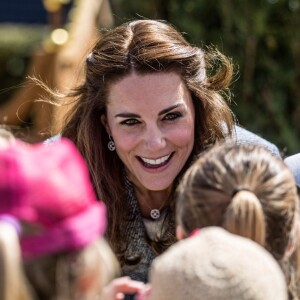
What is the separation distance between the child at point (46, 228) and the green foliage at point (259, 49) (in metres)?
4.02

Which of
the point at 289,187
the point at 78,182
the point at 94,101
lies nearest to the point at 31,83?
the point at 94,101

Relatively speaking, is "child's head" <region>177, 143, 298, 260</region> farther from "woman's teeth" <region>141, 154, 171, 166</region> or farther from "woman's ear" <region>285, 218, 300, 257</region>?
"woman's teeth" <region>141, 154, 171, 166</region>

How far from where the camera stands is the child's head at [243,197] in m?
2.34

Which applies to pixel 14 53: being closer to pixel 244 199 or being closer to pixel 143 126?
pixel 143 126

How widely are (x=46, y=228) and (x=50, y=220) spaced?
0.02 m

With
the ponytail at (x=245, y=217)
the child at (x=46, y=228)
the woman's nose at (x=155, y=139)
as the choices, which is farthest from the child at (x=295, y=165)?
the child at (x=46, y=228)

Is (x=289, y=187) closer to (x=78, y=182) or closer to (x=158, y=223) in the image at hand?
(x=78, y=182)

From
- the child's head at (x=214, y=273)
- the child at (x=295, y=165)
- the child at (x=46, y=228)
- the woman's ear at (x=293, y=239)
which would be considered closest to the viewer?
the child at (x=46, y=228)

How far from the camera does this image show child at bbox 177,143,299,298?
2.34 metres

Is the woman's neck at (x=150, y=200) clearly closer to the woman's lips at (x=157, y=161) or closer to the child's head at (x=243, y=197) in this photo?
the woman's lips at (x=157, y=161)

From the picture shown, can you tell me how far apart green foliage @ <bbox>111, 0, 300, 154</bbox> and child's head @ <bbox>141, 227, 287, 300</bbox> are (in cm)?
382

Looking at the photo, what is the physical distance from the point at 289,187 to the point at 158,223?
1.18m

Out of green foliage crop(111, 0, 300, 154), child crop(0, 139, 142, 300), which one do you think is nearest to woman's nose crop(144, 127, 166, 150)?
child crop(0, 139, 142, 300)

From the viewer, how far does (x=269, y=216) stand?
2432mm
